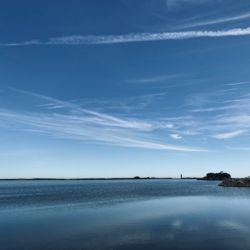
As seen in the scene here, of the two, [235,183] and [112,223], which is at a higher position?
[235,183]

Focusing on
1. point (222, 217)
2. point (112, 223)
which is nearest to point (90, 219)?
point (112, 223)

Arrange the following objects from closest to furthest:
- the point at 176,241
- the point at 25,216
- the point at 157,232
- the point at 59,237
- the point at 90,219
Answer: the point at 176,241 < the point at 59,237 < the point at 157,232 < the point at 90,219 < the point at 25,216

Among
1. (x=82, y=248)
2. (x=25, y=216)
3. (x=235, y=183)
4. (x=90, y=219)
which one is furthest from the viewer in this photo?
(x=235, y=183)

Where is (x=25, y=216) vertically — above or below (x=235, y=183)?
below

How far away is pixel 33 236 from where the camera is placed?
3650cm

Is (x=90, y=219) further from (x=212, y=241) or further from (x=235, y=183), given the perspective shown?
(x=235, y=183)

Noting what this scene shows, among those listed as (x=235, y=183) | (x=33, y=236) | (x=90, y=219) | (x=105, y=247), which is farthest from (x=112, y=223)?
(x=235, y=183)

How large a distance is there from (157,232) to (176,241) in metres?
5.39

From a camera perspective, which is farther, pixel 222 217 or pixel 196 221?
pixel 222 217

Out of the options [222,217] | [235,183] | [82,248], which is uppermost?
[235,183]

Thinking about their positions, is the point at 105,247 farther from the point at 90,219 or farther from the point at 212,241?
the point at 90,219

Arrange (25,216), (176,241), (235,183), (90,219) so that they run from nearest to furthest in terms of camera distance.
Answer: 1. (176,241)
2. (90,219)
3. (25,216)
4. (235,183)

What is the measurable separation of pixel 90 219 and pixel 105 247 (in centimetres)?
1920

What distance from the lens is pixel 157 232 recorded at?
3825 centimetres
